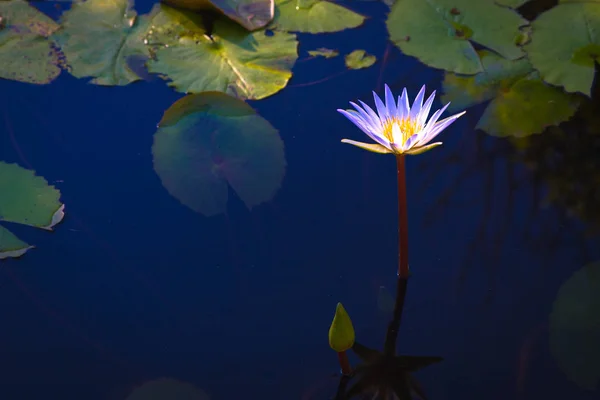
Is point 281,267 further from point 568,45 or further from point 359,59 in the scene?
point 568,45

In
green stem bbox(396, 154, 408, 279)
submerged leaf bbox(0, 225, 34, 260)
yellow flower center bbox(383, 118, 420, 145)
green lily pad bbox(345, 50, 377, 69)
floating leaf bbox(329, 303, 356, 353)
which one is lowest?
submerged leaf bbox(0, 225, 34, 260)

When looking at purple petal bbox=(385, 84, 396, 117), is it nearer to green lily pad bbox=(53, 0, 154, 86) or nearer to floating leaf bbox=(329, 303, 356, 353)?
floating leaf bbox=(329, 303, 356, 353)

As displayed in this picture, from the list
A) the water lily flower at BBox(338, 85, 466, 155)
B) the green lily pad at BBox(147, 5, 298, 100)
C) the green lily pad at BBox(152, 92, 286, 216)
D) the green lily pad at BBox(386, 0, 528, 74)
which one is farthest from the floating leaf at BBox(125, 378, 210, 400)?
the green lily pad at BBox(386, 0, 528, 74)

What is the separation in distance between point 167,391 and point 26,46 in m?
Answer: 1.58

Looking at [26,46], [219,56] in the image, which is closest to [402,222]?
[219,56]

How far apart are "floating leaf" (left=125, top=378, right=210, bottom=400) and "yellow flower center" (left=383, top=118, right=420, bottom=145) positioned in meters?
0.79

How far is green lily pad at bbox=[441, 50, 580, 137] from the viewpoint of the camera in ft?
7.38

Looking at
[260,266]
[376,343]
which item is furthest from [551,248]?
[260,266]

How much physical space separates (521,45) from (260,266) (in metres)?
1.34

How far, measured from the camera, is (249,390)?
1644mm

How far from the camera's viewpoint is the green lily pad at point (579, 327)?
5.41 ft

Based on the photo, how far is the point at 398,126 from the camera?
1723mm

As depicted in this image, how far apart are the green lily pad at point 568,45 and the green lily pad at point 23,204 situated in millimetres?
1698

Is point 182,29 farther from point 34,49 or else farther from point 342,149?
point 342,149
